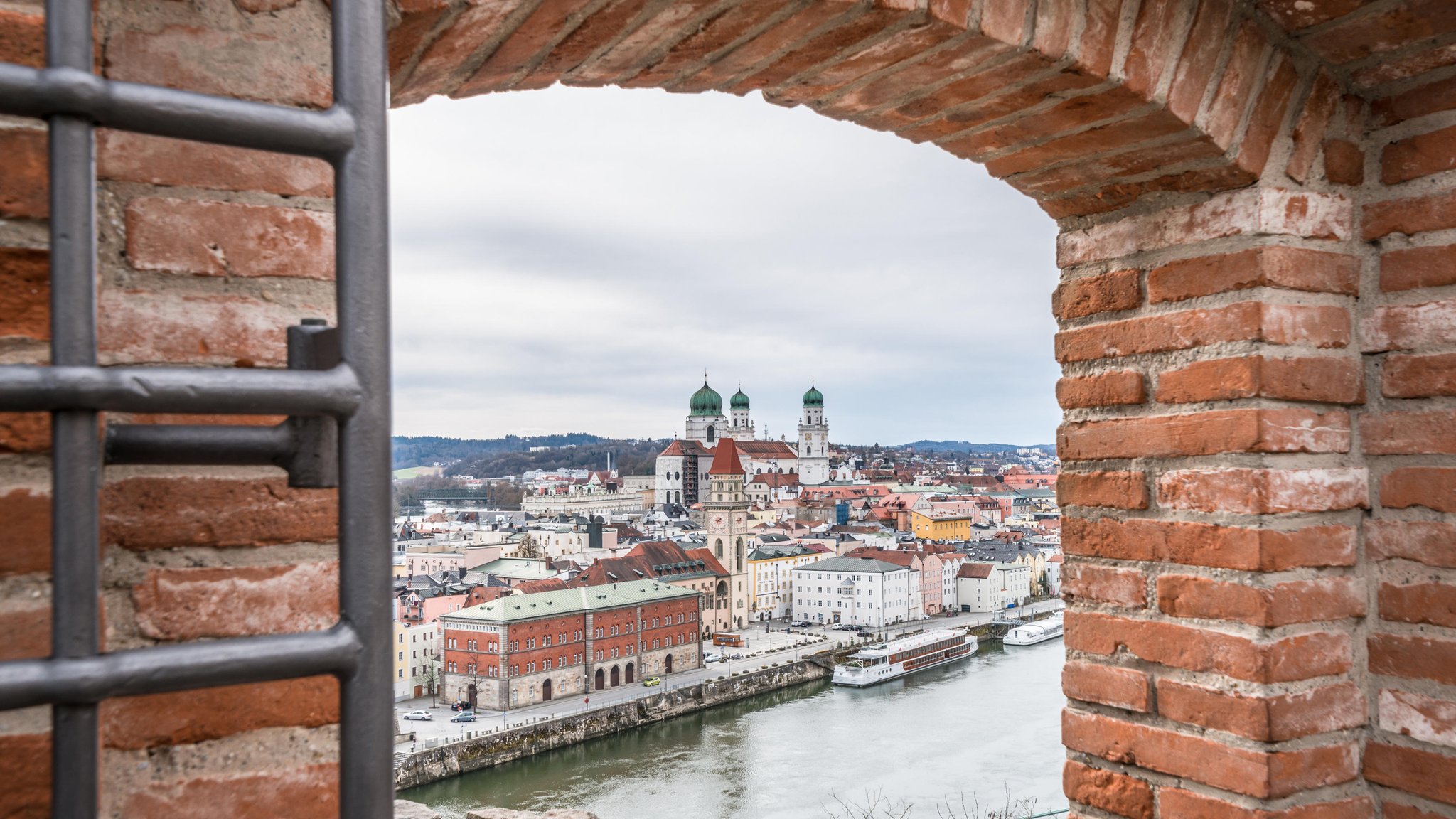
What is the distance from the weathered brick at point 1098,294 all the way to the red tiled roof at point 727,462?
3241 centimetres

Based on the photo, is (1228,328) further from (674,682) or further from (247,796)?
(674,682)

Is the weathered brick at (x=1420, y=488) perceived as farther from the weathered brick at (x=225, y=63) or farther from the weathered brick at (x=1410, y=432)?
the weathered brick at (x=225, y=63)

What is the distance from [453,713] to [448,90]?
22643 millimetres

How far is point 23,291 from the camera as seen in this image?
1.58 ft

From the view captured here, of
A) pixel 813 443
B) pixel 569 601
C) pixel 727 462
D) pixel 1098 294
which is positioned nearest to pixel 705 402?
pixel 813 443

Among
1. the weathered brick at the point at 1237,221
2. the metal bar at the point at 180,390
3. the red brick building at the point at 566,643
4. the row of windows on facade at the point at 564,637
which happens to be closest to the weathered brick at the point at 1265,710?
the weathered brick at the point at 1237,221

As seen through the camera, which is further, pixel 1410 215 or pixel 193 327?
pixel 1410 215

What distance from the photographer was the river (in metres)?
13.9

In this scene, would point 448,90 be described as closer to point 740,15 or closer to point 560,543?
point 740,15

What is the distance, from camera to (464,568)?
32.5 meters

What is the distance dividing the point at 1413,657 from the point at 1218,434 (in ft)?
1.07

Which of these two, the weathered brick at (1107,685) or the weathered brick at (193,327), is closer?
the weathered brick at (193,327)

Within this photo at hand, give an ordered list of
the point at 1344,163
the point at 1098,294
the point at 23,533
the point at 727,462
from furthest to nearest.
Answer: the point at 727,462
the point at 1098,294
the point at 1344,163
the point at 23,533

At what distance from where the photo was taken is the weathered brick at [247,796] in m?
0.54
